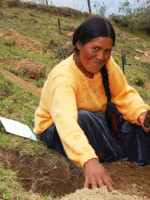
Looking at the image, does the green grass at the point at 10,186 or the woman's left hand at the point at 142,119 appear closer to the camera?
the green grass at the point at 10,186

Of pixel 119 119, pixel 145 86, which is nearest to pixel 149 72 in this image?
pixel 145 86

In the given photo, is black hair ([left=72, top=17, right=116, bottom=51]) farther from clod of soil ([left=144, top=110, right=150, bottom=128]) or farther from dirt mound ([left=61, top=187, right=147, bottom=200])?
dirt mound ([left=61, top=187, right=147, bottom=200])

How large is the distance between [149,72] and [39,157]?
29.2 feet

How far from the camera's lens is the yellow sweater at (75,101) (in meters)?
1.59

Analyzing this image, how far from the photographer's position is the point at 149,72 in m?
10.6

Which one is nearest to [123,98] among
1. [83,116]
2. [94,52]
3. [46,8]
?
[83,116]

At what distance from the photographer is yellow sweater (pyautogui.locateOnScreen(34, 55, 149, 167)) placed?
1591 millimetres

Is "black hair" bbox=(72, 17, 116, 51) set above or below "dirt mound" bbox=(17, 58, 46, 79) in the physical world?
above

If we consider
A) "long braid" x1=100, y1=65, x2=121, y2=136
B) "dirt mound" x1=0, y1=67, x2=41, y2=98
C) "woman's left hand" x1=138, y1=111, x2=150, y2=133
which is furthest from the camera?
"dirt mound" x1=0, y1=67, x2=41, y2=98

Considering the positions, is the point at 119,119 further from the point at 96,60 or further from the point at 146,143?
the point at 96,60

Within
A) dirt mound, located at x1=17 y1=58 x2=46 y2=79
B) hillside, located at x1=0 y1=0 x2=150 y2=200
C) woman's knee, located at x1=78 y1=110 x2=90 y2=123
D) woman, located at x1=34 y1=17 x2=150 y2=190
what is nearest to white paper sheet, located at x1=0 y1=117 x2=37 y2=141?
hillside, located at x1=0 y1=0 x2=150 y2=200

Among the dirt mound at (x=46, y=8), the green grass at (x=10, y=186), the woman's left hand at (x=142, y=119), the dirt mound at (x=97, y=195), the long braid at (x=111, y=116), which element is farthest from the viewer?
the dirt mound at (x=46, y=8)

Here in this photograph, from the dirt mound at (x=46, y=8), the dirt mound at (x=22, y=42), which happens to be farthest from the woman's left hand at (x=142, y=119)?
the dirt mound at (x=46, y=8)

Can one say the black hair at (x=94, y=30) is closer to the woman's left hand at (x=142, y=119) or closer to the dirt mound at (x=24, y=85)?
the woman's left hand at (x=142, y=119)
